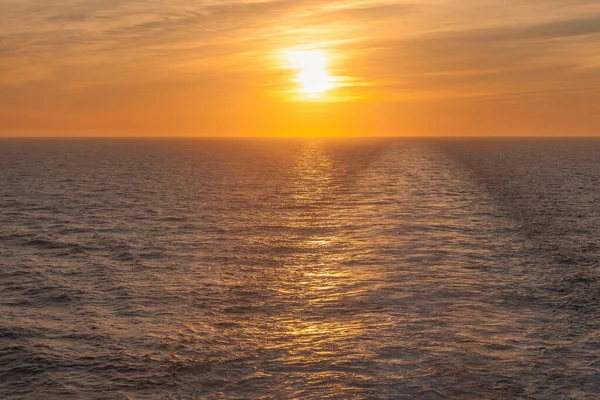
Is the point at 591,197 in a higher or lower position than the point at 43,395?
higher

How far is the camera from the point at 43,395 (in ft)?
82.4

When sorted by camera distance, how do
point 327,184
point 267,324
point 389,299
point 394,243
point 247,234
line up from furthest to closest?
point 327,184 → point 247,234 → point 394,243 → point 389,299 → point 267,324

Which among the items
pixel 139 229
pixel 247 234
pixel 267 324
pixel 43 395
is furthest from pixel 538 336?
pixel 139 229

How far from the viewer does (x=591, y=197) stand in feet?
271

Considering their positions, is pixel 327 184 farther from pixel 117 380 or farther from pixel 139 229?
pixel 117 380

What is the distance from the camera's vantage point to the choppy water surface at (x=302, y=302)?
25844mm

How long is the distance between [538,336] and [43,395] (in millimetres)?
23097

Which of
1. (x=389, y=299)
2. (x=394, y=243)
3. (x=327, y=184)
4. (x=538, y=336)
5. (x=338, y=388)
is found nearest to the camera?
(x=338, y=388)

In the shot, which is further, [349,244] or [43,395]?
[349,244]

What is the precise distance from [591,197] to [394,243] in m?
44.1

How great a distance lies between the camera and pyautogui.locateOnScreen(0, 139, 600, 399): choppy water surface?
25.8 m

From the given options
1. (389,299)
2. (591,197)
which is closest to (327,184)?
(591,197)

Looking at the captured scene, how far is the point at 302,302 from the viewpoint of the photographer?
119 ft

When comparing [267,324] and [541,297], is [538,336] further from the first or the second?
[267,324]
